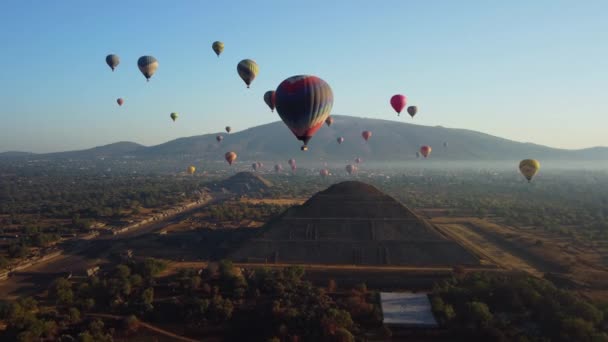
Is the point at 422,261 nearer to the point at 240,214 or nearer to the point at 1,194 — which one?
the point at 240,214

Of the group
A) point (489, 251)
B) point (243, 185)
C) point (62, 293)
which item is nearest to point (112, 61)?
point (62, 293)

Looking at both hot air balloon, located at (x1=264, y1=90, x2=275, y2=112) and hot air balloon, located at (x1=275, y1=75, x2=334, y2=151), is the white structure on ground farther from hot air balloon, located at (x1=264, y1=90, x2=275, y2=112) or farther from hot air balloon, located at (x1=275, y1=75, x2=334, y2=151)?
hot air balloon, located at (x1=264, y1=90, x2=275, y2=112)

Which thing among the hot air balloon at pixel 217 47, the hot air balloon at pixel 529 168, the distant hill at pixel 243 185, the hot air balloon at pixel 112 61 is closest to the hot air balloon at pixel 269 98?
the hot air balloon at pixel 217 47

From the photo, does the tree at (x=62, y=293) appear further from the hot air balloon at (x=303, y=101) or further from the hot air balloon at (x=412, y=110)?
the hot air balloon at (x=412, y=110)

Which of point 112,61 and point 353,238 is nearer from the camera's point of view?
point 353,238

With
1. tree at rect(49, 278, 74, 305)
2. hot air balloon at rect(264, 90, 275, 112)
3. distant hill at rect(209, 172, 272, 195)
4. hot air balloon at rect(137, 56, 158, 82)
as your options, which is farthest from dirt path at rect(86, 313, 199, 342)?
distant hill at rect(209, 172, 272, 195)

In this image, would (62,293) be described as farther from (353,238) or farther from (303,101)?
(353,238)
